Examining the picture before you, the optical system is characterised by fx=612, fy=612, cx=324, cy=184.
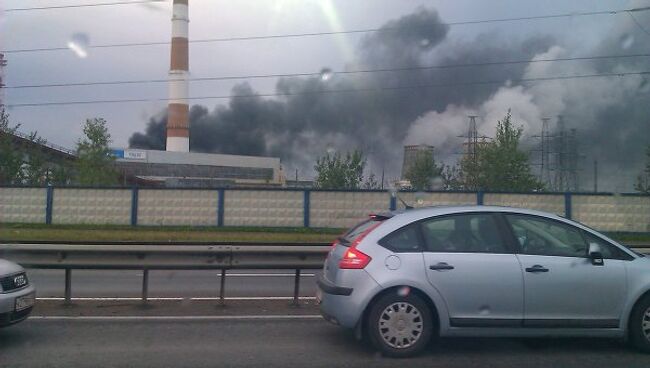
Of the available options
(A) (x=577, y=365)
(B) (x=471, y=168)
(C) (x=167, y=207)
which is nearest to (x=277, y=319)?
(A) (x=577, y=365)

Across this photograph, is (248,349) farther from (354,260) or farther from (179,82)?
(179,82)

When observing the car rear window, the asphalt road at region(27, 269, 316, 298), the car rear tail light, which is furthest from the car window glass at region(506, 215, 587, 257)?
the asphalt road at region(27, 269, 316, 298)

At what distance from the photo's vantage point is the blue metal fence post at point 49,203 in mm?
27219

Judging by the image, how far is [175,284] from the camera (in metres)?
11.1

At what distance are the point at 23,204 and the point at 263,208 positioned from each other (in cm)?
1063

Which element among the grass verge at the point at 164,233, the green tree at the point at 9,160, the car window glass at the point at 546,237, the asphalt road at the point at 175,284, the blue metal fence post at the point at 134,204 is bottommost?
the asphalt road at the point at 175,284

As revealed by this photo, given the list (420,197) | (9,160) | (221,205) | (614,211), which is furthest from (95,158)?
(614,211)

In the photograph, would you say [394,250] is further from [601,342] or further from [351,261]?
[601,342]

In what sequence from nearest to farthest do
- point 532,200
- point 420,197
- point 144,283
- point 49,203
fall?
1. point 144,283
2. point 420,197
3. point 532,200
4. point 49,203

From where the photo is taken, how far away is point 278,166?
63688 millimetres

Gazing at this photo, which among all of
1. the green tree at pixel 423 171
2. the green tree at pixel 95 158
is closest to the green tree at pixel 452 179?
A: the green tree at pixel 423 171

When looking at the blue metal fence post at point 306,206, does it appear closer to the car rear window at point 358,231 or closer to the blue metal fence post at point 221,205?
the blue metal fence post at point 221,205

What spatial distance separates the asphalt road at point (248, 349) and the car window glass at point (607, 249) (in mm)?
970

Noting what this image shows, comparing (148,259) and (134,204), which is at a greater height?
(134,204)
